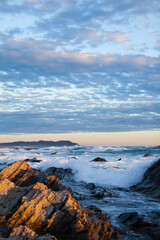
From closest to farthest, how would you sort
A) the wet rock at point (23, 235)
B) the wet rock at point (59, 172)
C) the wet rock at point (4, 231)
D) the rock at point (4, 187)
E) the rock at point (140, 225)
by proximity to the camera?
the wet rock at point (23, 235), the wet rock at point (4, 231), the rock at point (140, 225), the rock at point (4, 187), the wet rock at point (59, 172)

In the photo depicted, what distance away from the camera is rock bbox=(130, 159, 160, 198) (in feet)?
48.9

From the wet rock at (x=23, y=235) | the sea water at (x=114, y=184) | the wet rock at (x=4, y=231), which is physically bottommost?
the sea water at (x=114, y=184)

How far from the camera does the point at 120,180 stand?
64.7ft

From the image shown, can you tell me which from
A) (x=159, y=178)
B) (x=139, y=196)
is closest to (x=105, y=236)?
(x=139, y=196)

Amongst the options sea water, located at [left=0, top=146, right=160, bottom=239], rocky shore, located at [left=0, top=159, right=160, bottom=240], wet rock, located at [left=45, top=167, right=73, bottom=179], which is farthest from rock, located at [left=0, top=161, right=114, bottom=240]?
wet rock, located at [left=45, top=167, right=73, bottom=179]

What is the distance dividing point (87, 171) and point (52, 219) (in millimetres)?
14680

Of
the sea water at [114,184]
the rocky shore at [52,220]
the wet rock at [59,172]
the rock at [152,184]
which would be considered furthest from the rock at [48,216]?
the wet rock at [59,172]

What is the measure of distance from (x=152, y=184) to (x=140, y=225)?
25.3 ft

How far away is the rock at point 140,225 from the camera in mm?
8144

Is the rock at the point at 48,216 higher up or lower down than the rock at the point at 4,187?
lower down

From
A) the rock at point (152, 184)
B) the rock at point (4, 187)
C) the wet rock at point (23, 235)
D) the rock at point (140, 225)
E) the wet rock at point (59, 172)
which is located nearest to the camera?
the wet rock at point (23, 235)

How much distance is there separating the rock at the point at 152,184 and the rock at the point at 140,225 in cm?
535

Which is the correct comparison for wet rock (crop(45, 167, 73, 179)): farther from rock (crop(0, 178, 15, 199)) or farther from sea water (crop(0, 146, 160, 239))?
rock (crop(0, 178, 15, 199))

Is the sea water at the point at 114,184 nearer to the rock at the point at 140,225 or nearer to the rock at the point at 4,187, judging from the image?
the rock at the point at 140,225
